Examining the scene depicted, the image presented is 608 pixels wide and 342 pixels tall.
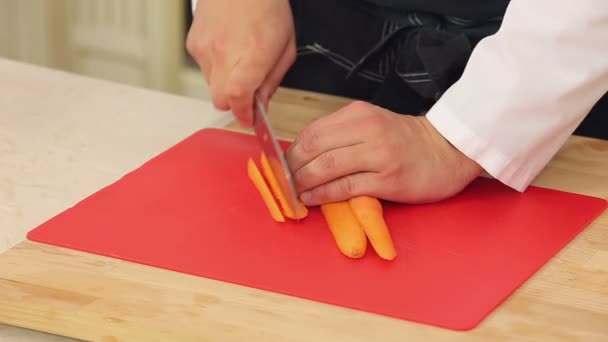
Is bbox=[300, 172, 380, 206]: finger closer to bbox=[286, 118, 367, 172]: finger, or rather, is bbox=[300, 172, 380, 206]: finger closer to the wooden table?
bbox=[286, 118, 367, 172]: finger

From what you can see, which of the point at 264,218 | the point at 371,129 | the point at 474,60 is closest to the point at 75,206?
the point at 264,218

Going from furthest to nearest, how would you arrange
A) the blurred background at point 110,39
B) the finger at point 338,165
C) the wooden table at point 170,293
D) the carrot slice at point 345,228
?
the blurred background at point 110,39
the finger at point 338,165
the carrot slice at point 345,228
the wooden table at point 170,293

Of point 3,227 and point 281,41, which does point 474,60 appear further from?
point 3,227

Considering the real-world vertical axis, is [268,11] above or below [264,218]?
above

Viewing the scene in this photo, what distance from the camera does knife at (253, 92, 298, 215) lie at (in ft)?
3.51

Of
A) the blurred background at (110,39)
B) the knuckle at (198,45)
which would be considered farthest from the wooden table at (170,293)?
the blurred background at (110,39)

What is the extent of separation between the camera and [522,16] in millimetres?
1063

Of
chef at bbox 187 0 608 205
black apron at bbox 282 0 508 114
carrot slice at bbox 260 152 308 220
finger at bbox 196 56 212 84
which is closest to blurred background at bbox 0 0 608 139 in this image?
black apron at bbox 282 0 508 114

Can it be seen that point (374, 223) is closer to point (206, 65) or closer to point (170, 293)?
point (170, 293)

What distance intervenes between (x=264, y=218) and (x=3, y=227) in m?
0.26

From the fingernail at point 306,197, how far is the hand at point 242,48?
175mm

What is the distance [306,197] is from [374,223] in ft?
0.33

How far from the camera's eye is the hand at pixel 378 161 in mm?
1068

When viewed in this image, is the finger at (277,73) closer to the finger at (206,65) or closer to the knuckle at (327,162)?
the finger at (206,65)
